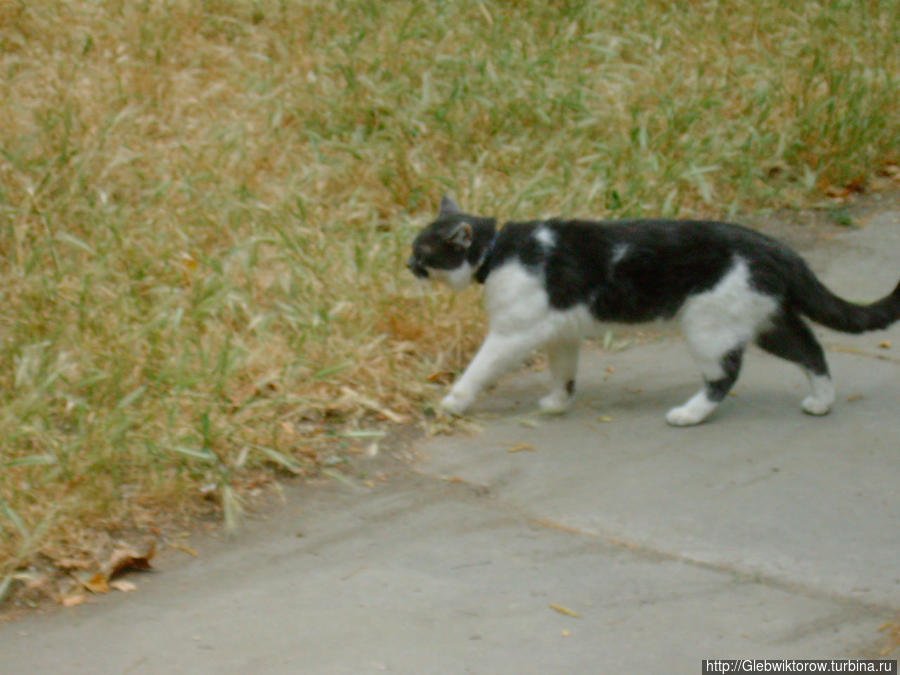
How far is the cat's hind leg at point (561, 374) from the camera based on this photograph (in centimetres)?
505

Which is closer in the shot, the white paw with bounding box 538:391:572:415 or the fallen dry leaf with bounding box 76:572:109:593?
the fallen dry leaf with bounding box 76:572:109:593

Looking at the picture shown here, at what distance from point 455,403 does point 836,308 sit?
150 cm

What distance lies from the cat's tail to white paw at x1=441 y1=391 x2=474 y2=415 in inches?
51.2

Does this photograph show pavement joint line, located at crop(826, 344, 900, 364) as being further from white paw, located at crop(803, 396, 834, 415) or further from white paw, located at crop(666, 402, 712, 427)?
white paw, located at crop(666, 402, 712, 427)

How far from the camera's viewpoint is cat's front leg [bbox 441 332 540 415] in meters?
4.91

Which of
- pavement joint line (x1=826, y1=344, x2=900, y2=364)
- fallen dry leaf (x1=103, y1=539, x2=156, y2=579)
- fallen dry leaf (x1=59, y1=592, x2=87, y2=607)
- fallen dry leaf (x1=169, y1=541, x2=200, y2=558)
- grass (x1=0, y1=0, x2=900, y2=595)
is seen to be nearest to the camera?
fallen dry leaf (x1=59, y1=592, x2=87, y2=607)

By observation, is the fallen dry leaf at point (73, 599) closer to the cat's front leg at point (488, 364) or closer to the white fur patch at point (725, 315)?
the cat's front leg at point (488, 364)

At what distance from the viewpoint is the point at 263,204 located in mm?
6344

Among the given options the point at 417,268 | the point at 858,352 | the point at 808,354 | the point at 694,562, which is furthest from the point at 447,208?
the point at 694,562

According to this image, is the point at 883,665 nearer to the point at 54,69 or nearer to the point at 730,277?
the point at 730,277

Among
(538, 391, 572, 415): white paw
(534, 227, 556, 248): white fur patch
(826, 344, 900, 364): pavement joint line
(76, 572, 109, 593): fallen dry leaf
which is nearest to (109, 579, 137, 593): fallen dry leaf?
(76, 572, 109, 593): fallen dry leaf

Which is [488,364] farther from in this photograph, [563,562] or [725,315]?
[563,562]

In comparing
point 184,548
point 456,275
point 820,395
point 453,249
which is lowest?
point 184,548

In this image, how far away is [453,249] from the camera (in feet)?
16.2
